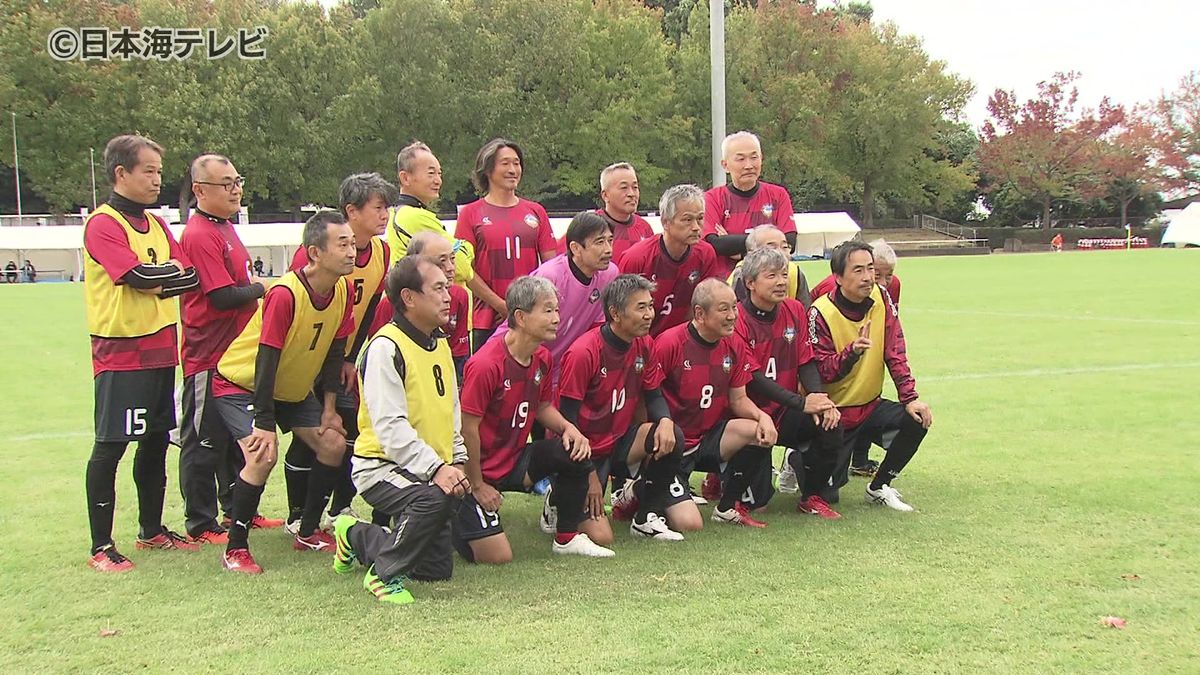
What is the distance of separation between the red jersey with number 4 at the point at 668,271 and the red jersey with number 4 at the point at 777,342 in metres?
0.43

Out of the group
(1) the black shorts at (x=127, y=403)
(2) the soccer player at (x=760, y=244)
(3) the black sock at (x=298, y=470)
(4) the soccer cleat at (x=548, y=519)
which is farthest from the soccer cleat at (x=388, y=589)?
(2) the soccer player at (x=760, y=244)

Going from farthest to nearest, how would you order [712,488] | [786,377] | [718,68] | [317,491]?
[718,68] < [712,488] < [786,377] < [317,491]

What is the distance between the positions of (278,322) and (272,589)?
1270 mm

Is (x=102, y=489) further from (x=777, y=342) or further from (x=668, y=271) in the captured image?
(x=777, y=342)

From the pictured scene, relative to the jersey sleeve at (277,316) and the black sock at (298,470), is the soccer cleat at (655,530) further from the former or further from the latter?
the jersey sleeve at (277,316)

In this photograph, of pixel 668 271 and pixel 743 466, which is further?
pixel 668 271

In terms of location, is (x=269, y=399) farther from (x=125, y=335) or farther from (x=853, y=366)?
(x=853, y=366)

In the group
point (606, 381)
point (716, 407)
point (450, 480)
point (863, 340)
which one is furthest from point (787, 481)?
point (450, 480)

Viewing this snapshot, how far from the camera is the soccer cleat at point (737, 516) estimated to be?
5.65 metres

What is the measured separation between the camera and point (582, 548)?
5.12m

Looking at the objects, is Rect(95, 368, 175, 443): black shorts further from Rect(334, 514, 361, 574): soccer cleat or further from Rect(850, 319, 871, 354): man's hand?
Rect(850, 319, 871, 354): man's hand

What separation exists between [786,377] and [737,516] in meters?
0.96

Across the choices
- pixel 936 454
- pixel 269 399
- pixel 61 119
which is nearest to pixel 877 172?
pixel 61 119

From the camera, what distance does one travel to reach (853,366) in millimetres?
6141
